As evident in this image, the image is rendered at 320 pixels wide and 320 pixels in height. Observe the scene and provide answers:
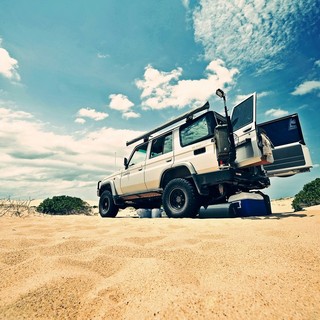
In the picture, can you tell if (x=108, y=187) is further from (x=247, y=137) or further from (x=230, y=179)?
(x=247, y=137)

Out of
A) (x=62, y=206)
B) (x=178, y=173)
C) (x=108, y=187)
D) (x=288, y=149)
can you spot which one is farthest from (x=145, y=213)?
(x=62, y=206)

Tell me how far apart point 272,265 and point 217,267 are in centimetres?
33

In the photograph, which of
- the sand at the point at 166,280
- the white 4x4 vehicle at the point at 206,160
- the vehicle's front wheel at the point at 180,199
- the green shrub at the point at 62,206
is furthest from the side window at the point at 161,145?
the green shrub at the point at 62,206

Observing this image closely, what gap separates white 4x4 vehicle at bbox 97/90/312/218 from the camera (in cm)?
424

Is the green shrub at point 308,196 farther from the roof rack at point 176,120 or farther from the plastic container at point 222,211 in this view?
the roof rack at point 176,120

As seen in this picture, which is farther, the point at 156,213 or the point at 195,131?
the point at 156,213

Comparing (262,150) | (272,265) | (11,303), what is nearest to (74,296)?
(11,303)

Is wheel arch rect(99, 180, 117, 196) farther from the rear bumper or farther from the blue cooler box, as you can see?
the blue cooler box

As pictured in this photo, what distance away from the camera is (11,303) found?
105 centimetres

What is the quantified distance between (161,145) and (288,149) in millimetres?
3662

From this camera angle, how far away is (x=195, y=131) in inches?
199

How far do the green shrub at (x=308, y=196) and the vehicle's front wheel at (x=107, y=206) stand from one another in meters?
7.19

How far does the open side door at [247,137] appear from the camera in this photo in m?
4.10

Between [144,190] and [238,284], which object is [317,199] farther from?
[238,284]
